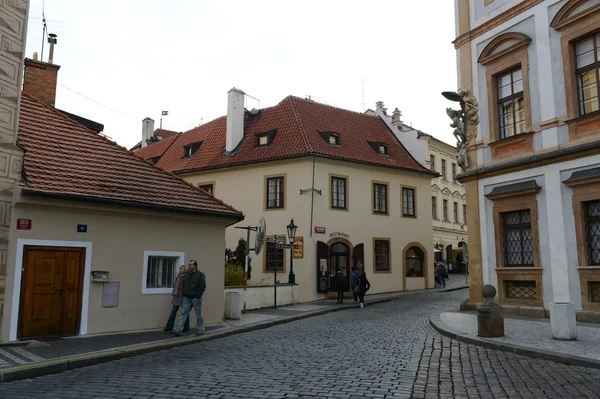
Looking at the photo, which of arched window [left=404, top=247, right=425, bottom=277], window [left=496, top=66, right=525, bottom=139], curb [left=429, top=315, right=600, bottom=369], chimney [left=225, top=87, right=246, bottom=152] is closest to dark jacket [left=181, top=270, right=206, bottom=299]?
curb [left=429, top=315, right=600, bottom=369]

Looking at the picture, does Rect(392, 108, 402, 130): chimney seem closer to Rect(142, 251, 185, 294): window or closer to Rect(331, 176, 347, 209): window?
Rect(331, 176, 347, 209): window

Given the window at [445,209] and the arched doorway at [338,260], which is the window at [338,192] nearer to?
the arched doorway at [338,260]

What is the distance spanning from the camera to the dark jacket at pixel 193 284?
12.8 m

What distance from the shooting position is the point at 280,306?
21688 mm

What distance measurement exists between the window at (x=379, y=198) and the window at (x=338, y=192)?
220cm

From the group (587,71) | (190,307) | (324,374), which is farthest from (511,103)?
(324,374)

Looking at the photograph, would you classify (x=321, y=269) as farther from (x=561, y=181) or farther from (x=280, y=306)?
(x=561, y=181)

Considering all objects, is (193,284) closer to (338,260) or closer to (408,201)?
(338,260)

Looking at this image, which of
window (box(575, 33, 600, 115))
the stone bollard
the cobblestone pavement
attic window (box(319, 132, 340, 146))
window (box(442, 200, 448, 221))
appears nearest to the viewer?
the cobblestone pavement

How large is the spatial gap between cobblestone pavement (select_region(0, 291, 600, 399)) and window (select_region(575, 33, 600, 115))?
7.77m

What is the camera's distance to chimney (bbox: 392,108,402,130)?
1366 inches

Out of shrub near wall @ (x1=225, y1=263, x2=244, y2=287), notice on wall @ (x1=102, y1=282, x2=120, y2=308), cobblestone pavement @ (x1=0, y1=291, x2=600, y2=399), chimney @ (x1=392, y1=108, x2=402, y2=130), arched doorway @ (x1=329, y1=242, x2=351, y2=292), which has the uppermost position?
chimney @ (x1=392, y1=108, x2=402, y2=130)

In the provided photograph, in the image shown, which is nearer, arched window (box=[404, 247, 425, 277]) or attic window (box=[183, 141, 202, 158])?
arched window (box=[404, 247, 425, 277])

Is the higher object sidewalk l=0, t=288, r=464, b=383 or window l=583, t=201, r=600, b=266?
window l=583, t=201, r=600, b=266
